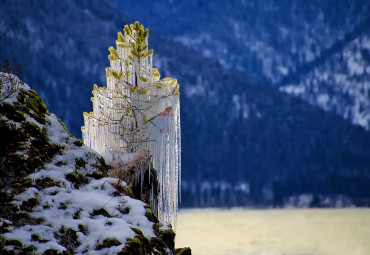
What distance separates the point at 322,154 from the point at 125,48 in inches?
2947

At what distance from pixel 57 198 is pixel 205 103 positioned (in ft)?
267

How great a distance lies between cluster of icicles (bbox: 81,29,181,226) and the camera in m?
9.30

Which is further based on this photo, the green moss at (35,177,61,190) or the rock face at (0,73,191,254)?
the green moss at (35,177,61,190)

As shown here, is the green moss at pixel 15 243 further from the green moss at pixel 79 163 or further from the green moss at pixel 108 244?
the green moss at pixel 79 163

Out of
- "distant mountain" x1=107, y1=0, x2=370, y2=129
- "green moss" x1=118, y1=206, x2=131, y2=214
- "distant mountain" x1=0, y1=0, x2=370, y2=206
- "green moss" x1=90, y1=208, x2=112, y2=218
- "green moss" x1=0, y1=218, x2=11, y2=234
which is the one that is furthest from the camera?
"distant mountain" x1=107, y1=0, x2=370, y2=129

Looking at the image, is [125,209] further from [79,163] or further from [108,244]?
[79,163]

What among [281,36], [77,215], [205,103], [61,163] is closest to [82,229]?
[77,215]

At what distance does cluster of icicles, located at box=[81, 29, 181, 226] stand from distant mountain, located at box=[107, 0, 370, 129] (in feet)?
290

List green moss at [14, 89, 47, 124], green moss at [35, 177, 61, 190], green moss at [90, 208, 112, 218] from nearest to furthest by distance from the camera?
green moss at [90, 208, 112, 218] → green moss at [35, 177, 61, 190] → green moss at [14, 89, 47, 124]

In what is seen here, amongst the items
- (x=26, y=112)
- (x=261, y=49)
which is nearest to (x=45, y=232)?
(x=26, y=112)

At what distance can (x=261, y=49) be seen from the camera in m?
113

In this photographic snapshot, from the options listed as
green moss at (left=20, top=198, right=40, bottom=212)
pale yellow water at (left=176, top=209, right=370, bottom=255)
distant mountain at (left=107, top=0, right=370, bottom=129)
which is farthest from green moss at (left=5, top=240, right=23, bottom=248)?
distant mountain at (left=107, top=0, right=370, bottom=129)

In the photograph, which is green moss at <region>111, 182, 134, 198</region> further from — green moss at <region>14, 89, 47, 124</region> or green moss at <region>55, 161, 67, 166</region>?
green moss at <region>14, 89, 47, 124</region>

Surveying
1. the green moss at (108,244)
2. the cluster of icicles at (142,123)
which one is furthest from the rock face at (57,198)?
the cluster of icicles at (142,123)
